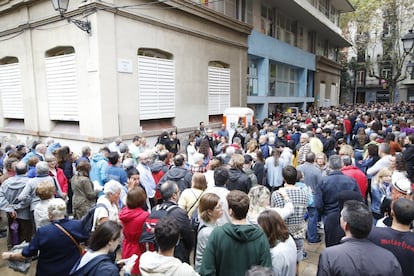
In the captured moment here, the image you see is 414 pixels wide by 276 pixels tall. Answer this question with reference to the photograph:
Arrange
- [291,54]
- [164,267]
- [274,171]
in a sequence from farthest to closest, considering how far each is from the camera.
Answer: [291,54] < [274,171] < [164,267]

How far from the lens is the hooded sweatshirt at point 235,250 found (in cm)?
232

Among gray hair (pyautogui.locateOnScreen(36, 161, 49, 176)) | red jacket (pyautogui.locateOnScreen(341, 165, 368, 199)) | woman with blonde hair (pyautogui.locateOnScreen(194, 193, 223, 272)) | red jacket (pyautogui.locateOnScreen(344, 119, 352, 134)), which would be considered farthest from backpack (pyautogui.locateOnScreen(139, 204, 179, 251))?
red jacket (pyautogui.locateOnScreen(344, 119, 352, 134))

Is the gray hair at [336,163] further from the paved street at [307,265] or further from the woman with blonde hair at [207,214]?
the woman with blonde hair at [207,214]

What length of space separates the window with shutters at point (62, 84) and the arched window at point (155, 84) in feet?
6.70

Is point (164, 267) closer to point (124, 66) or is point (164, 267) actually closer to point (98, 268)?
point (98, 268)

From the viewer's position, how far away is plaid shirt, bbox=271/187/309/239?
3.45 m

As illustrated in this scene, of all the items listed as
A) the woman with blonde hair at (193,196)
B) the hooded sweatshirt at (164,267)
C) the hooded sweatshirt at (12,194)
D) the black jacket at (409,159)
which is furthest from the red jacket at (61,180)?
the black jacket at (409,159)

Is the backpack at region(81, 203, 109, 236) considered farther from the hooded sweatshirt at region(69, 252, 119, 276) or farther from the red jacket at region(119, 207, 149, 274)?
the hooded sweatshirt at region(69, 252, 119, 276)

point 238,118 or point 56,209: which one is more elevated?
point 238,118

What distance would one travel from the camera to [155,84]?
390 inches

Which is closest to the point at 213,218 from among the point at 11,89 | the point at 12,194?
the point at 12,194

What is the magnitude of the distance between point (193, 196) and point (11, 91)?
37.5 ft

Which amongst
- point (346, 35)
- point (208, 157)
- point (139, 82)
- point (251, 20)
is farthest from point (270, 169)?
point (346, 35)

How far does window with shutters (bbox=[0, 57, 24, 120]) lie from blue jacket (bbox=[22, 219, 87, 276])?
34.0 feet
